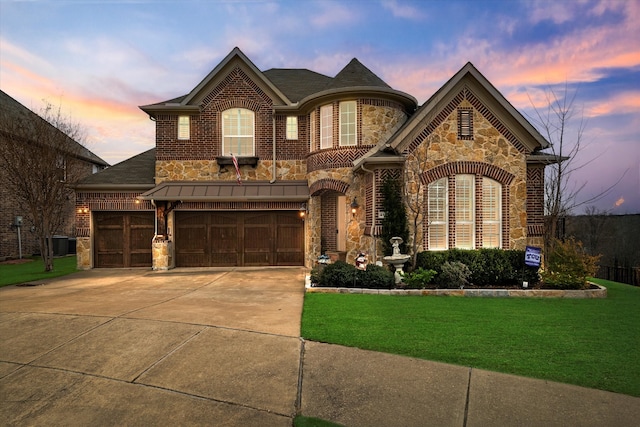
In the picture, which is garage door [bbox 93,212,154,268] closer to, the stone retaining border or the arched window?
the stone retaining border

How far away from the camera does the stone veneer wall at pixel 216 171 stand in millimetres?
15453

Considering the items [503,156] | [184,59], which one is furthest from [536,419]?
[184,59]

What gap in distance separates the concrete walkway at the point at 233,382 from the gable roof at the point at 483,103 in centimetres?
711

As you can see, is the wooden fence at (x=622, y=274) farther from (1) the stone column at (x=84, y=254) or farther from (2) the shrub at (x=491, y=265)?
(1) the stone column at (x=84, y=254)

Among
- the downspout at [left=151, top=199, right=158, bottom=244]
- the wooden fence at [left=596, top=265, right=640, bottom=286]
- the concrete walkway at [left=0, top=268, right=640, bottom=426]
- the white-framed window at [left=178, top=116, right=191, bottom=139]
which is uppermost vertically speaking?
the white-framed window at [left=178, top=116, right=191, bottom=139]

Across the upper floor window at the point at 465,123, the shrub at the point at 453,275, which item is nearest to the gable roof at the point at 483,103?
the upper floor window at the point at 465,123

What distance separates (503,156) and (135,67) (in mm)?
18913

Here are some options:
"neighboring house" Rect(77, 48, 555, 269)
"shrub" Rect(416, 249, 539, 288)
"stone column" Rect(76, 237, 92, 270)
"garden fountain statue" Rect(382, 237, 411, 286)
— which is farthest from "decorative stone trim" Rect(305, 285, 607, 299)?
"stone column" Rect(76, 237, 92, 270)

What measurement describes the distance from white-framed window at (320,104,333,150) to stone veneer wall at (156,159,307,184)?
1691 millimetres

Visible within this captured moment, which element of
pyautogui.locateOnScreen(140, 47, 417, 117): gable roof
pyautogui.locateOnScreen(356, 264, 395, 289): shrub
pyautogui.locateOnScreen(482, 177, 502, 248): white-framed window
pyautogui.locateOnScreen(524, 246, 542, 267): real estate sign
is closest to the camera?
pyautogui.locateOnScreen(356, 264, 395, 289): shrub

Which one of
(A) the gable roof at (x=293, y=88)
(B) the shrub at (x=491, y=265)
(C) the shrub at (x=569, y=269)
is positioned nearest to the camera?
(C) the shrub at (x=569, y=269)

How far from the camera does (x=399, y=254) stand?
1082cm

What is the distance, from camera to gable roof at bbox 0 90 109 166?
50.7 feet

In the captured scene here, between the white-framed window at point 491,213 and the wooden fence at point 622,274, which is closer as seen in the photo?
the white-framed window at point 491,213
